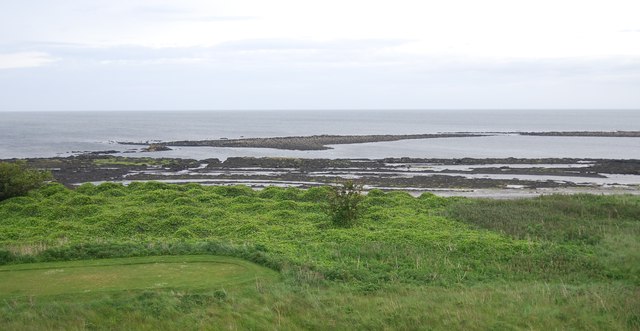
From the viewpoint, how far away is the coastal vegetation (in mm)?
10539

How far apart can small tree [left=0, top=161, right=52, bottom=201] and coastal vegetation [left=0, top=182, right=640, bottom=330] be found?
0.73m

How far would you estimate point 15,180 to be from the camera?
901 inches

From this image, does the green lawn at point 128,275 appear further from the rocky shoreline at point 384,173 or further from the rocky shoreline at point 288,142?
the rocky shoreline at point 288,142

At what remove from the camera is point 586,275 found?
44.8ft

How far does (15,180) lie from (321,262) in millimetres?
15307

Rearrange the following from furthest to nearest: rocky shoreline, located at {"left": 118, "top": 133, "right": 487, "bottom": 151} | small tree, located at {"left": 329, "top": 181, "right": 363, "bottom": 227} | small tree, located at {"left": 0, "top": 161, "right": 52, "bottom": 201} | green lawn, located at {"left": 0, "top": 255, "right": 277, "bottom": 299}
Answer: rocky shoreline, located at {"left": 118, "top": 133, "right": 487, "bottom": 151} < small tree, located at {"left": 0, "top": 161, "right": 52, "bottom": 201} < small tree, located at {"left": 329, "top": 181, "right": 363, "bottom": 227} < green lawn, located at {"left": 0, "top": 255, "right": 277, "bottom": 299}

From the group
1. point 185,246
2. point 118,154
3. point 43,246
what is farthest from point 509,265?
point 118,154

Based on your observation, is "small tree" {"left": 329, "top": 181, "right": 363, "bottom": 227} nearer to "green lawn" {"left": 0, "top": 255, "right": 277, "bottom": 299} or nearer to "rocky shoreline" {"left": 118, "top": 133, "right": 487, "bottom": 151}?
"green lawn" {"left": 0, "top": 255, "right": 277, "bottom": 299}

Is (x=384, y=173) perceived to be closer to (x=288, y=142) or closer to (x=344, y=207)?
(x=344, y=207)

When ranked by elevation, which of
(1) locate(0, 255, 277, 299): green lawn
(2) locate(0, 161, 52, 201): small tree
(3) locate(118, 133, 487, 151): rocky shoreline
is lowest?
(1) locate(0, 255, 277, 299): green lawn

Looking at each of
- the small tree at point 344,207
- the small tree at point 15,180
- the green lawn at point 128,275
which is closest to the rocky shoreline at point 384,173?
the small tree at point 15,180

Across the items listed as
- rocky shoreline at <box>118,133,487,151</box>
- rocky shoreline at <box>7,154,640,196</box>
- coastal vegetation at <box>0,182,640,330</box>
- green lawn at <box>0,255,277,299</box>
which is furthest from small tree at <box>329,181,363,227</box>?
rocky shoreline at <box>118,133,487,151</box>

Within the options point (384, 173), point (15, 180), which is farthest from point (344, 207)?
point (384, 173)

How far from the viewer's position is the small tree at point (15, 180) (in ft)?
74.5
